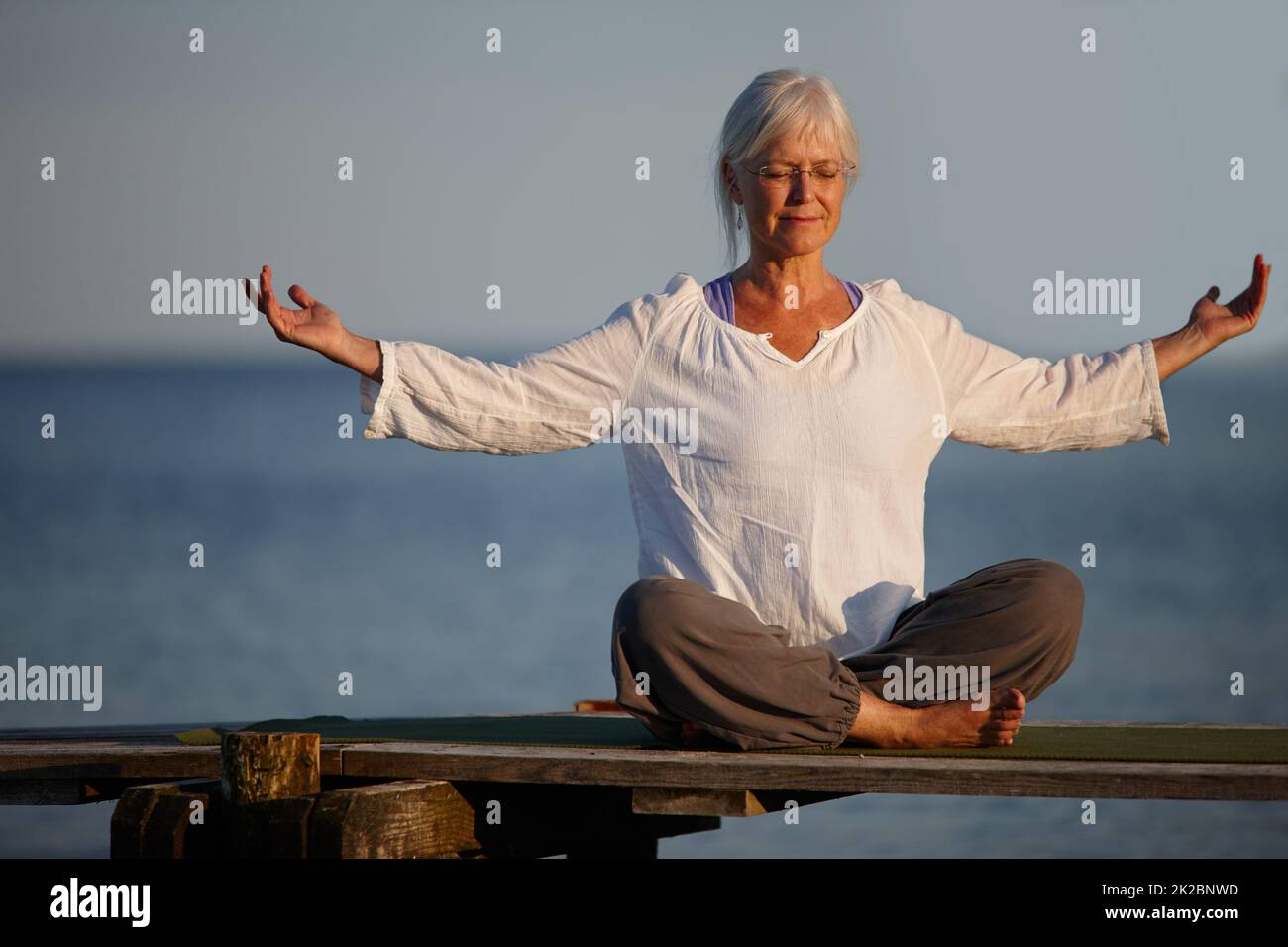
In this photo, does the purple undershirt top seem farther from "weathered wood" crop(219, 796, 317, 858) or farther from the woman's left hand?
"weathered wood" crop(219, 796, 317, 858)

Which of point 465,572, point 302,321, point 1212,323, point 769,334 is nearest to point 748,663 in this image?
point 769,334

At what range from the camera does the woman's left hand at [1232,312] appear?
13.2 ft

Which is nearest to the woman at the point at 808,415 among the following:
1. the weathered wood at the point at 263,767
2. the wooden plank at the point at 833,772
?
the wooden plank at the point at 833,772

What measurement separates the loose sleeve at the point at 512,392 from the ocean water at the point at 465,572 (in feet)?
15.6

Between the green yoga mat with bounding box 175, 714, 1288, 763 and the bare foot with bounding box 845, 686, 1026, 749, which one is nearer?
the green yoga mat with bounding box 175, 714, 1288, 763

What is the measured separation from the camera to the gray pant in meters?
3.44

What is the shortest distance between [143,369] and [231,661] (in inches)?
613

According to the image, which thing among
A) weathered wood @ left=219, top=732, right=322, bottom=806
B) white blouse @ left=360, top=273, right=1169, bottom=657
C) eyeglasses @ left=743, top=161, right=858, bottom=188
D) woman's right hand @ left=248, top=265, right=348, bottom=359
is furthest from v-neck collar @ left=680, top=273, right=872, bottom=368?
weathered wood @ left=219, top=732, right=322, bottom=806

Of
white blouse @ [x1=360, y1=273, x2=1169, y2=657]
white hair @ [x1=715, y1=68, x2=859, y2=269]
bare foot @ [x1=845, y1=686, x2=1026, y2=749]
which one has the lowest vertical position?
bare foot @ [x1=845, y1=686, x2=1026, y2=749]

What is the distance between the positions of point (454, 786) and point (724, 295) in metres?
1.32

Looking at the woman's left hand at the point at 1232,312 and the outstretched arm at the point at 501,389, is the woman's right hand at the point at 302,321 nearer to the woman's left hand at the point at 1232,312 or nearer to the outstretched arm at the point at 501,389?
the outstretched arm at the point at 501,389

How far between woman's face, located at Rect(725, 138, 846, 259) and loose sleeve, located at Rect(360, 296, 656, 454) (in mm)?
337

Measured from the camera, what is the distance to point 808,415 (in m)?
3.84

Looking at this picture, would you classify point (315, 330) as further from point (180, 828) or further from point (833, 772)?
point (833, 772)
